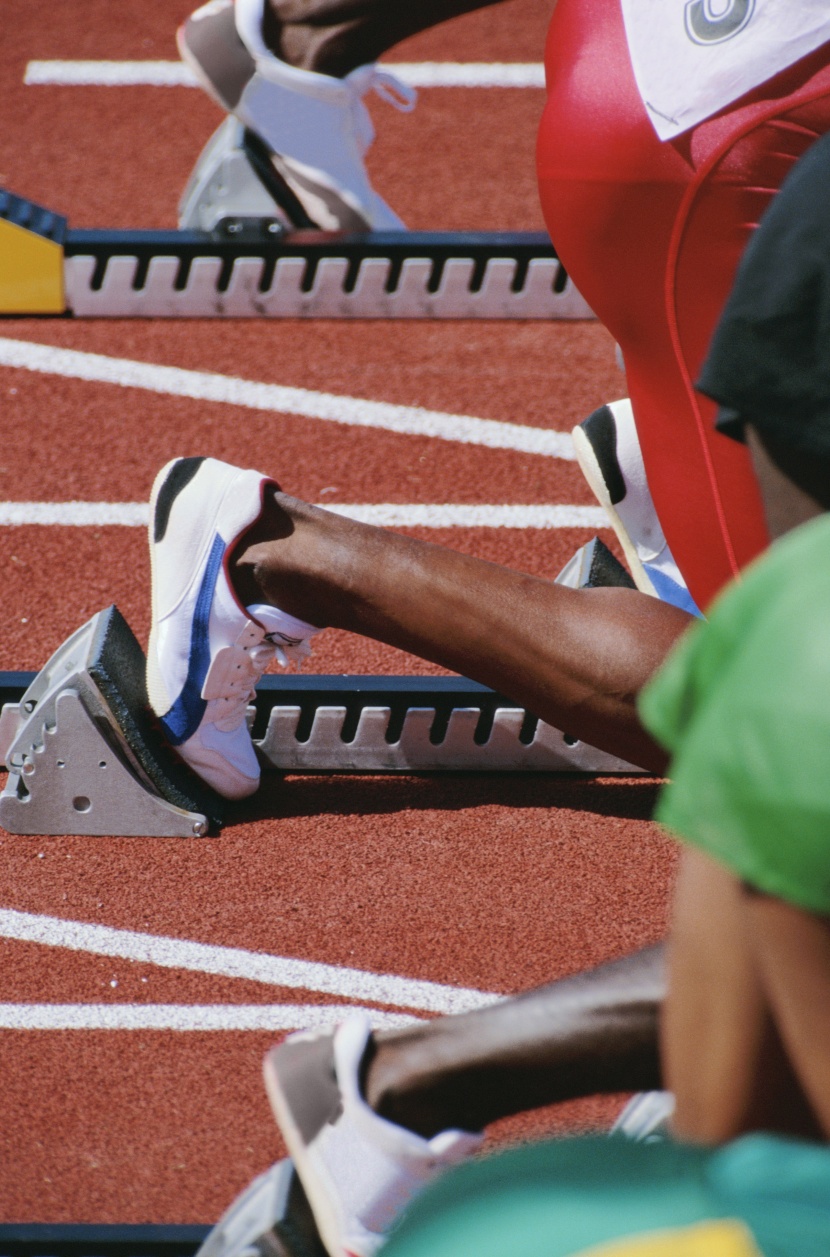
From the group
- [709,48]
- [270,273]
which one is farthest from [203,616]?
[270,273]

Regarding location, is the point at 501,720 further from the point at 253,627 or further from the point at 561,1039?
the point at 561,1039

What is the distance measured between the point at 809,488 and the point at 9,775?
167 cm

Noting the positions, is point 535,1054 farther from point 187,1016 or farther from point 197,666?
point 197,666

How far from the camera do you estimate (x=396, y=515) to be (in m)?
3.60

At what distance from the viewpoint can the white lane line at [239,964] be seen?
242 cm

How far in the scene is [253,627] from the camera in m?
2.53

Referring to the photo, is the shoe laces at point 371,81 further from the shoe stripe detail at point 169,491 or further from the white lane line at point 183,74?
the shoe stripe detail at point 169,491

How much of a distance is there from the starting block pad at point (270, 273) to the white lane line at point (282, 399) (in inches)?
8.3

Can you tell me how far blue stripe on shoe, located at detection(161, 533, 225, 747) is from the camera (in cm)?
253

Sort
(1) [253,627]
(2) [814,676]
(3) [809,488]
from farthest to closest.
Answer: (1) [253,627] → (3) [809,488] → (2) [814,676]

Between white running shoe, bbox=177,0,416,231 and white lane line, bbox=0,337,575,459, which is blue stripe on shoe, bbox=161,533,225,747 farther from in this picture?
white running shoe, bbox=177,0,416,231

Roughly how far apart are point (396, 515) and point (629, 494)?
2.56ft

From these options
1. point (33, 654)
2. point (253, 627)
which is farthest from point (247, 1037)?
point (33, 654)

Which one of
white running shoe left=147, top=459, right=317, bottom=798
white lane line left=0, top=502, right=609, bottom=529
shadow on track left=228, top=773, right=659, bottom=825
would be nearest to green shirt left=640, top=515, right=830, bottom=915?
white running shoe left=147, top=459, right=317, bottom=798
